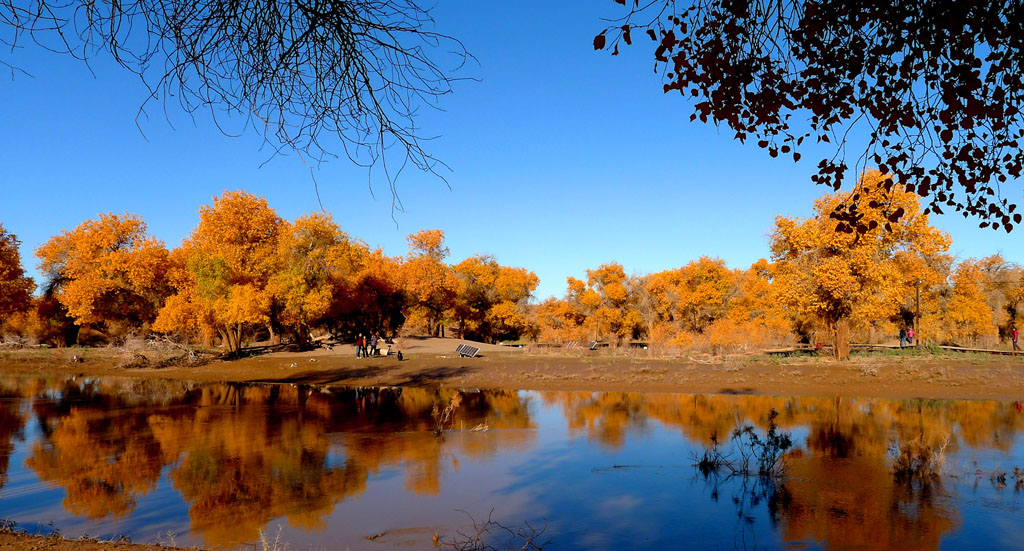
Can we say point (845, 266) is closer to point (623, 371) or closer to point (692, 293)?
point (623, 371)

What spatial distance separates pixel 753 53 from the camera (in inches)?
203

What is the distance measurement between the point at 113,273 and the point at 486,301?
31.6 meters

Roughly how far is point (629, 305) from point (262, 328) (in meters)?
33.2

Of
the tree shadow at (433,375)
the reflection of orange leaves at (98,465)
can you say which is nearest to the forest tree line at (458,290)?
the tree shadow at (433,375)

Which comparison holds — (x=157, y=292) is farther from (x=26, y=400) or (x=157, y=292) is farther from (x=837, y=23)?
(x=837, y=23)

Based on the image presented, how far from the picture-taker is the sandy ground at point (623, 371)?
2234 centimetres

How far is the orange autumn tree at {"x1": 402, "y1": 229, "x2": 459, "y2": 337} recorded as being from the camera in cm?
4859

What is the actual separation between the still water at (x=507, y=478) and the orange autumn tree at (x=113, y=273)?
21434mm

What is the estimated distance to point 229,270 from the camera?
35.8m

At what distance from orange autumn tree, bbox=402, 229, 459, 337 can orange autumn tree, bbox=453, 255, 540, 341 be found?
413 centimetres

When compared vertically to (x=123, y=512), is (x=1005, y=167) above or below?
above

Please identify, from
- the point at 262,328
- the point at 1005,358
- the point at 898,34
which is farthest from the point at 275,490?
the point at 262,328

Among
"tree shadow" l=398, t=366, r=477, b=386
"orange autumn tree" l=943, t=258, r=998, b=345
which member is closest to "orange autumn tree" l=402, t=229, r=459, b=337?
"tree shadow" l=398, t=366, r=477, b=386

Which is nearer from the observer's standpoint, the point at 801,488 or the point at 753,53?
the point at 753,53
